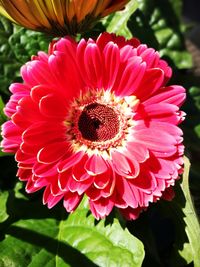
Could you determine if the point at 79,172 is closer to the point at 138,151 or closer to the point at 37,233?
the point at 138,151

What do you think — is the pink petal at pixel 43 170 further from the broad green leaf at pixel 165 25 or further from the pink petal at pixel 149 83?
the broad green leaf at pixel 165 25

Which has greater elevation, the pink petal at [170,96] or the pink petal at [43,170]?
the pink petal at [43,170]

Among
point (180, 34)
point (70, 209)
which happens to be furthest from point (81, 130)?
point (180, 34)

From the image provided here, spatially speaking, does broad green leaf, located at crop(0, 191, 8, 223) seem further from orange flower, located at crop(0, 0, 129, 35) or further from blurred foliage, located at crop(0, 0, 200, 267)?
orange flower, located at crop(0, 0, 129, 35)

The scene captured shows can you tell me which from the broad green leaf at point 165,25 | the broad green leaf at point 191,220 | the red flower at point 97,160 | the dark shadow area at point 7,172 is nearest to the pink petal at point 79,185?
the red flower at point 97,160

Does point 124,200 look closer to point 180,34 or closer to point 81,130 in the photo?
point 81,130

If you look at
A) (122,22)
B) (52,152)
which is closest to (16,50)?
(122,22)

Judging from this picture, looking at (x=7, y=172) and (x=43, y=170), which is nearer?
(x=43, y=170)
